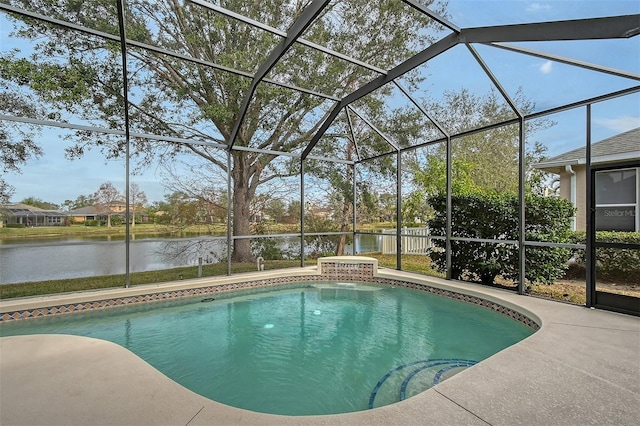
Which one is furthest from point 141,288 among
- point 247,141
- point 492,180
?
point 492,180

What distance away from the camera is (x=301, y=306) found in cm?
572

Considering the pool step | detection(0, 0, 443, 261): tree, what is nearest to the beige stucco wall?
detection(0, 0, 443, 261): tree

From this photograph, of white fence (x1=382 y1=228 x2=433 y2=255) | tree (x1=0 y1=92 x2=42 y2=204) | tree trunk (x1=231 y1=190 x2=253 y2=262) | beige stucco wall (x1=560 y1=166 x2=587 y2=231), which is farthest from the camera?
white fence (x1=382 y1=228 x2=433 y2=255)

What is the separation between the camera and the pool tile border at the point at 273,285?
4539 mm

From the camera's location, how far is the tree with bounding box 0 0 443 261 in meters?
6.05

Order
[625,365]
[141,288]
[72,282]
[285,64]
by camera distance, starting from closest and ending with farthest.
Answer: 1. [625,365]
2. [141,288]
3. [72,282]
4. [285,64]

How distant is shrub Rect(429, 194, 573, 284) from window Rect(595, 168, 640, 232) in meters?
1.30

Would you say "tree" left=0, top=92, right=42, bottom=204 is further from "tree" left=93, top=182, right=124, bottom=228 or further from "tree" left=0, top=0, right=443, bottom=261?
"tree" left=93, top=182, right=124, bottom=228

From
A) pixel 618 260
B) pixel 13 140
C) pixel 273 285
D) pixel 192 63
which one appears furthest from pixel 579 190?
pixel 13 140

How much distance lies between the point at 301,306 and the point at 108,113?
6.22 metres

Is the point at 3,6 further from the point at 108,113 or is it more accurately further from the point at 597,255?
the point at 597,255

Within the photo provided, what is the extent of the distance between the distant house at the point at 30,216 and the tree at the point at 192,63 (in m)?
1.39

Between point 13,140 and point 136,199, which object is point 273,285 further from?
point 13,140

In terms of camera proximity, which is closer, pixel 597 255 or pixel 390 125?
pixel 597 255
